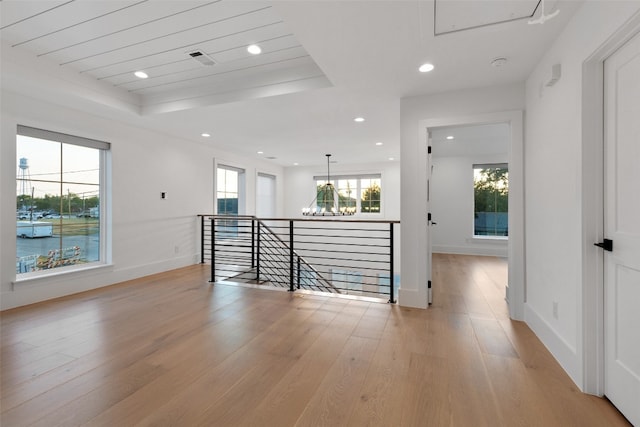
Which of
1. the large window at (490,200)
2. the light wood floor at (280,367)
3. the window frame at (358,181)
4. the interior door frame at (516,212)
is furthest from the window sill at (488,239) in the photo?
the interior door frame at (516,212)

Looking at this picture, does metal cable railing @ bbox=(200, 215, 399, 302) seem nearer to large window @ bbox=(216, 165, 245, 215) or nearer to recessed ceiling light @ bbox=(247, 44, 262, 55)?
large window @ bbox=(216, 165, 245, 215)

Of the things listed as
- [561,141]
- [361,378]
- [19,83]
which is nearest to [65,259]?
[19,83]

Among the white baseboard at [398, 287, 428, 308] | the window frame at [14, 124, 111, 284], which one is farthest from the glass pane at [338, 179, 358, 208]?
the window frame at [14, 124, 111, 284]

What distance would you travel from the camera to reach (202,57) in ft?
9.19

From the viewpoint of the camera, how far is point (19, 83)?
2.86 m

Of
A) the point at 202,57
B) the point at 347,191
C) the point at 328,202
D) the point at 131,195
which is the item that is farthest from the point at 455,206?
the point at 131,195

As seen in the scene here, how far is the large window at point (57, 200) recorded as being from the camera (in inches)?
129

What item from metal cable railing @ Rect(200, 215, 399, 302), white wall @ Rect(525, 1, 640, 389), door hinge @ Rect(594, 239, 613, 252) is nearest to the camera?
door hinge @ Rect(594, 239, 613, 252)

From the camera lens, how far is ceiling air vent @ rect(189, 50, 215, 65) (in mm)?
2727

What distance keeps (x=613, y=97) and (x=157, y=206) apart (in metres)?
5.32

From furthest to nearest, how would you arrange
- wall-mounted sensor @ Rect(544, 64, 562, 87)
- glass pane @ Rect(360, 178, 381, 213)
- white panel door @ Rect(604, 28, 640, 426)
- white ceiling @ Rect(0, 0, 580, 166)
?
glass pane @ Rect(360, 178, 381, 213)
wall-mounted sensor @ Rect(544, 64, 562, 87)
white ceiling @ Rect(0, 0, 580, 166)
white panel door @ Rect(604, 28, 640, 426)

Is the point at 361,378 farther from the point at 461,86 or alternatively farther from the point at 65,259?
the point at 65,259

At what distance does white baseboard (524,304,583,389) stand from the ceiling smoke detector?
12.1 feet

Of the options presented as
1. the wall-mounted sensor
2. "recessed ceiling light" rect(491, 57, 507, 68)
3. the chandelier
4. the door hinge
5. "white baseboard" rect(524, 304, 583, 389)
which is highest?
"recessed ceiling light" rect(491, 57, 507, 68)
